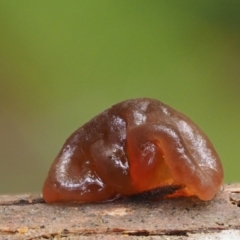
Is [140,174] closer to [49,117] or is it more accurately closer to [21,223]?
[21,223]

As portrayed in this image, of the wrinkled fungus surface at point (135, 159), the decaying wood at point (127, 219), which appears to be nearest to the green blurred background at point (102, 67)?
the wrinkled fungus surface at point (135, 159)

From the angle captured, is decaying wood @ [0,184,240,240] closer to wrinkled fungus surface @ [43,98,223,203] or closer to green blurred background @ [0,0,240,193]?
wrinkled fungus surface @ [43,98,223,203]

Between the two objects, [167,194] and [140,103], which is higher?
[140,103]

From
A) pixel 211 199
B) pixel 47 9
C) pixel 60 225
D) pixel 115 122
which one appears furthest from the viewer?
pixel 47 9

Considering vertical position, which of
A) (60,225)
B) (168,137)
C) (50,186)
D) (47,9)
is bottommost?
(60,225)

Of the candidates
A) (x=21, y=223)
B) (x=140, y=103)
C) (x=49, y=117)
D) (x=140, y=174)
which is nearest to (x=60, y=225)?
(x=21, y=223)
